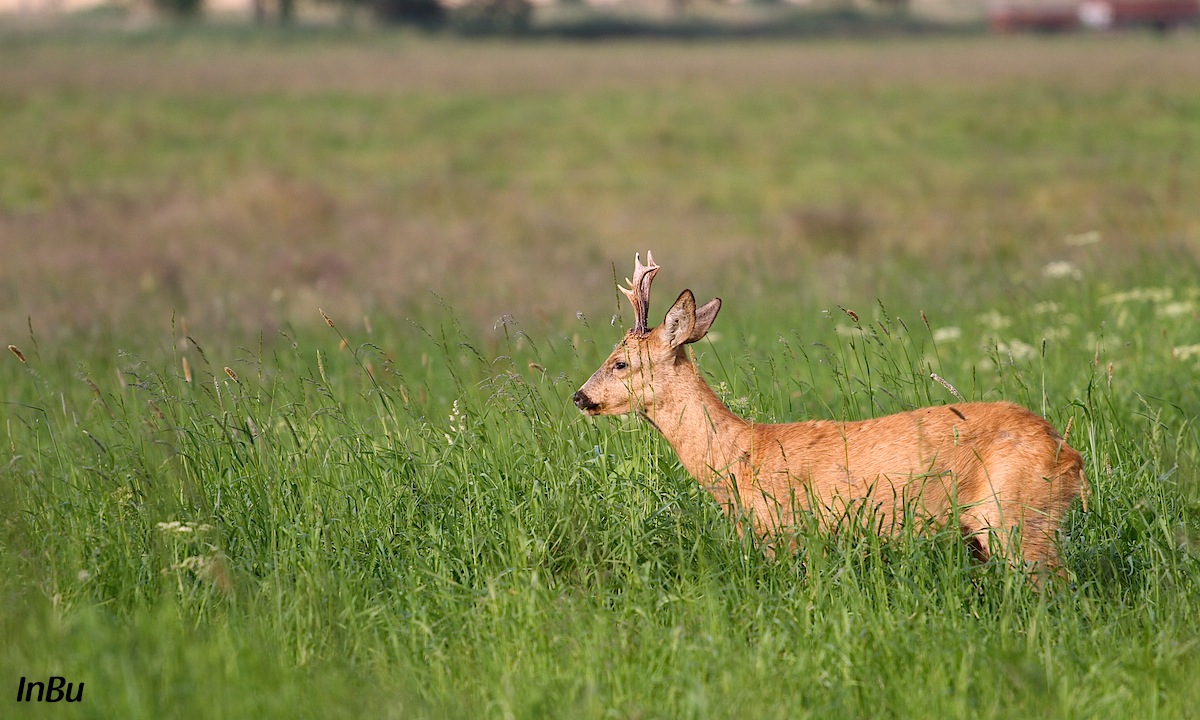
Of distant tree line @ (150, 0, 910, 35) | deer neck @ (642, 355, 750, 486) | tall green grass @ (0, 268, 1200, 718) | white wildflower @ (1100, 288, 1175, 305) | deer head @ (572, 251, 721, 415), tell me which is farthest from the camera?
distant tree line @ (150, 0, 910, 35)

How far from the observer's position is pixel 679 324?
575cm

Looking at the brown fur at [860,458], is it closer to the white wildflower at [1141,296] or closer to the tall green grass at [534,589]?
the tall green grass at [534,589]

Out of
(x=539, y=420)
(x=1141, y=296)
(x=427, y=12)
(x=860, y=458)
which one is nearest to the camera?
(x=860, y=458)

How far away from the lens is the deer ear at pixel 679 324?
18.6ft

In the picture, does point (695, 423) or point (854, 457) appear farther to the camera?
point (695, 423)

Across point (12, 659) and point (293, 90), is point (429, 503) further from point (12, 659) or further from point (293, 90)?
point (293, 90)

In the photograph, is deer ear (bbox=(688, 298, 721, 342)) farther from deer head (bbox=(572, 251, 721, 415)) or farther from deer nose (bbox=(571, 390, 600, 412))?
deer nose (bbox=(571, 390, 600, 412))

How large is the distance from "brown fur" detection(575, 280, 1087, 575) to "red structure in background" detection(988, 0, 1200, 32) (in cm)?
8569

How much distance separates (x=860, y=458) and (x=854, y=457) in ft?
0.10

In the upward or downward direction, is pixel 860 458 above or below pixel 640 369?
below

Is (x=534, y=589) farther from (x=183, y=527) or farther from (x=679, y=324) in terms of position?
(x=679, y=324)

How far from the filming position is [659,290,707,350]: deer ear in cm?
566

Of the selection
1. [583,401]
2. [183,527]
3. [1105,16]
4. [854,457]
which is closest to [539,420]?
[583,401]

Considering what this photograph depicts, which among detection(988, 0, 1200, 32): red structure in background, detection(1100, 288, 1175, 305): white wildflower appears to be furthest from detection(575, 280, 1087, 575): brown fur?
detection(988, 0, 1200, 32): red structure in background
